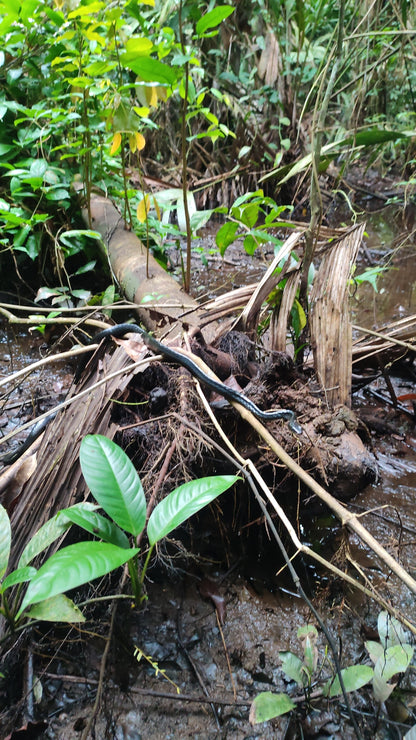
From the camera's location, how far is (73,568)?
91cm

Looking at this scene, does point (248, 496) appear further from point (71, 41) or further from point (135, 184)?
point (135, 184)

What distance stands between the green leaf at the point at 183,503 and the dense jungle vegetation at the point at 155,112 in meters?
1.07

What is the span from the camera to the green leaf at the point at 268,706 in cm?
112

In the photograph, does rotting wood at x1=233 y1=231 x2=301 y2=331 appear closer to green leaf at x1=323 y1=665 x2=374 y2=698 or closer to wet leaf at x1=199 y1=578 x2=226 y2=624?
wet leaf at x1=199 y1=578 x2=226 y2=624

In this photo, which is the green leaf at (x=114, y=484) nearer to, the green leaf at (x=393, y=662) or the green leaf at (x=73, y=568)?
the green leaf at (x=73, y=568)

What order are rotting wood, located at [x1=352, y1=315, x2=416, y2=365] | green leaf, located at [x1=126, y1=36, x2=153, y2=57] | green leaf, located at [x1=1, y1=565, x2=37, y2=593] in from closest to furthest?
green leaf, located at [x1=1, y1=565, x2=37, y2=593] < green leaf, located at [x1=126, y1=36, x2=153, y2=57] < rotting wood, located at [x1=352, y1=315, x2=416, y2=365]

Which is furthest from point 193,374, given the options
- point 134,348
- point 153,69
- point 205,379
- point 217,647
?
point 153,69

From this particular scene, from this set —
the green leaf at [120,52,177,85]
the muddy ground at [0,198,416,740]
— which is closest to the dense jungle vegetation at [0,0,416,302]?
the green leaf at [120,52,177,85]

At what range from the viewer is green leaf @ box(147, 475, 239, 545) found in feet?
3.67

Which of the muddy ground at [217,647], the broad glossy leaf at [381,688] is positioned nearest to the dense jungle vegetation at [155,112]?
the muddy ground at [217,647]

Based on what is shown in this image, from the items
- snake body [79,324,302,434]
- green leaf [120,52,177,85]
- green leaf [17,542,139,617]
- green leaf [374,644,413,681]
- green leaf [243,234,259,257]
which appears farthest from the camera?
green leaf [243,234,259,257]

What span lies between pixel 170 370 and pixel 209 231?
13.1 ft

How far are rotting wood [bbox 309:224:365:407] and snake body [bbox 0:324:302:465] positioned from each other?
31cm

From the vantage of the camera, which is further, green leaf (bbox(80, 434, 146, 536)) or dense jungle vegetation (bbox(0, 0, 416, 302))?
dense jungle vegetation (bbox(0, 0, 416, 302))
